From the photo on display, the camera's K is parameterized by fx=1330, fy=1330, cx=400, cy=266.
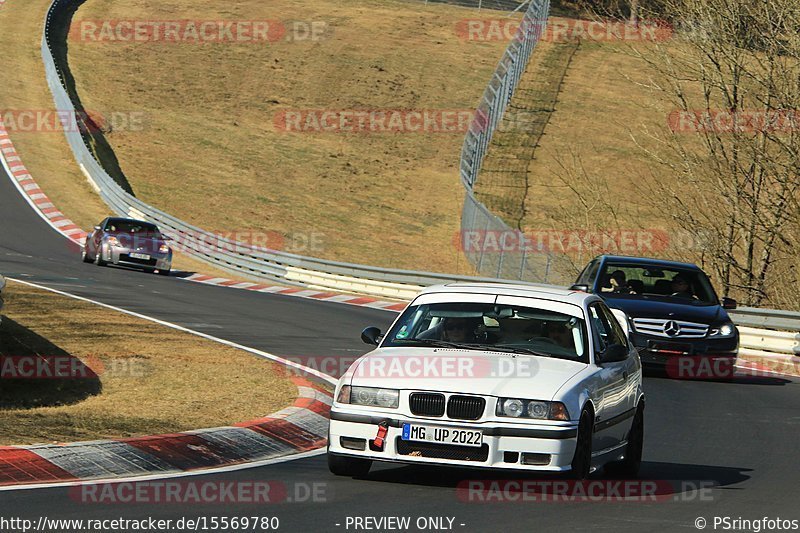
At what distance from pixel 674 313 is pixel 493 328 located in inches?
332

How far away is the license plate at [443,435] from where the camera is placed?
28.7 ft

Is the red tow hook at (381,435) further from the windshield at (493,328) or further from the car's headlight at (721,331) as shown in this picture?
the car's headlight at (721,331)

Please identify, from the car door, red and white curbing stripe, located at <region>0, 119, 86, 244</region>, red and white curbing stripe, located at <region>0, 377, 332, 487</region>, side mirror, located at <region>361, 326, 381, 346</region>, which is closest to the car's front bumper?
the car door

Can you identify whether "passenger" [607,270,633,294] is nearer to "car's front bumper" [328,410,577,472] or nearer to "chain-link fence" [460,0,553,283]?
"car's front bumper" [328,410,577,472]

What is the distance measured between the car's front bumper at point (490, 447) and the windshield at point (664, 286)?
1009 centimetres

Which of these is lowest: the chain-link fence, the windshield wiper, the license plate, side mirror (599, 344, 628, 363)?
the chain-link fence

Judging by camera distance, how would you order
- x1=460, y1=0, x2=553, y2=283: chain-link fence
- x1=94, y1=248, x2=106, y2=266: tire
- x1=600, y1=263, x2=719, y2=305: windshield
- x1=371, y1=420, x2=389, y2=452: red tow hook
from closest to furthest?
x1=371, y1=420, x2=389, y2=452: red tow hook, x1=600, y1=263, x2=719, y2=305: windshield, x1=460, y1=0, x2=553, y2=283: chain-link fence, x1=94, y1=248, x2=106, y2=266: tire

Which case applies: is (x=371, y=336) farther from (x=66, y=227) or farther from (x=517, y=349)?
(x=66, y=227)

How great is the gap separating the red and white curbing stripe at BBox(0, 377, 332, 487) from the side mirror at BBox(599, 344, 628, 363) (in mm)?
2692

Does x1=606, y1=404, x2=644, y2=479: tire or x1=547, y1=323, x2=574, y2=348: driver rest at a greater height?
x1=547, y1=323, x2=574, y2=348: driver

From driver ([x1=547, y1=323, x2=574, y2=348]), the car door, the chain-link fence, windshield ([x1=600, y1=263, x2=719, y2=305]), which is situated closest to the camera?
the car door

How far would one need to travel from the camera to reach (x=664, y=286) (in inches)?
745

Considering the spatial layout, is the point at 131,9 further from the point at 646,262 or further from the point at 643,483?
the point at 643,483

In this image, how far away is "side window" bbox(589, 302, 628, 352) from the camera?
1027 cm
